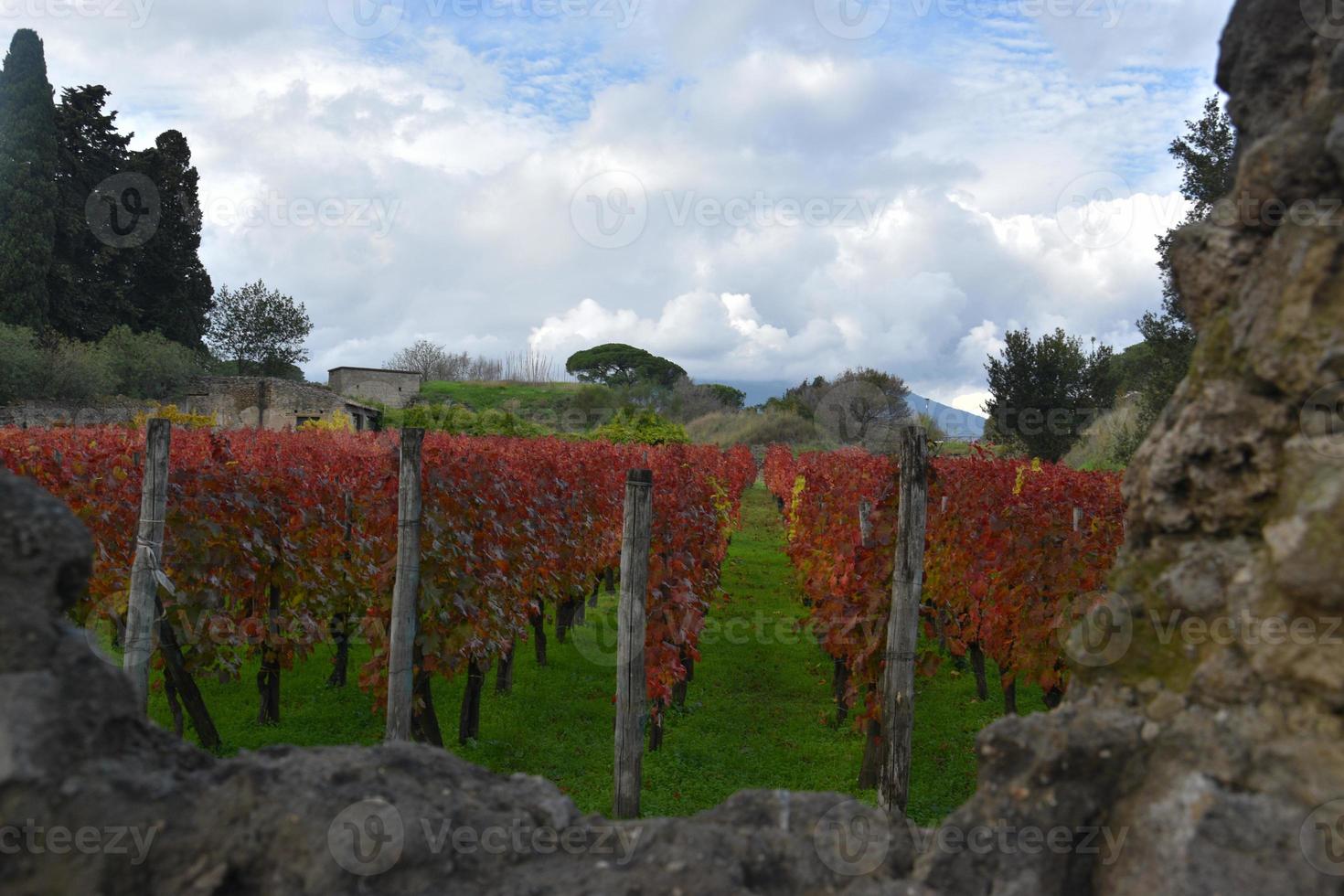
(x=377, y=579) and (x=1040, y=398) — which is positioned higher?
(x=1040, y=398)

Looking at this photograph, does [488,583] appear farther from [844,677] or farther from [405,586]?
[844,677]

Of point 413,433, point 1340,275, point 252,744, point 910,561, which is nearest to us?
point 1340,275

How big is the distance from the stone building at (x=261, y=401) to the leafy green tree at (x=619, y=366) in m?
45.3

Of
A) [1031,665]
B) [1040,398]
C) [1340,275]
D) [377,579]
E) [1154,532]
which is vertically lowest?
[1031,665]

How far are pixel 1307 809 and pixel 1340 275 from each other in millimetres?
1192

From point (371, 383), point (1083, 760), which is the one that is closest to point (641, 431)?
point (1083, 760)

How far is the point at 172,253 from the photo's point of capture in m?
41.9

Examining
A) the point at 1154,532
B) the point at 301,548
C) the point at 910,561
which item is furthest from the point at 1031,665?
the point at 301,548

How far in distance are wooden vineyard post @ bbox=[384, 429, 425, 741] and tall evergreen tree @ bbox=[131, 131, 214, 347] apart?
41.3m

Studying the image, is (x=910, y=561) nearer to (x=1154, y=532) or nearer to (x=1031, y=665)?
(x=1031, y=665)

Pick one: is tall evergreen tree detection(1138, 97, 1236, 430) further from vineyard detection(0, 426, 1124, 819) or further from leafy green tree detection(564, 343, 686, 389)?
leafy green tree detection(564, 343, 686, 389)

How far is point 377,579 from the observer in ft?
21.4

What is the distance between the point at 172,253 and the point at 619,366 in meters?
49.5

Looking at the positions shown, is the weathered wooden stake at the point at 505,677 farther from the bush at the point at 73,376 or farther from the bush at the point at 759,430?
the bush at the point at 759,430
